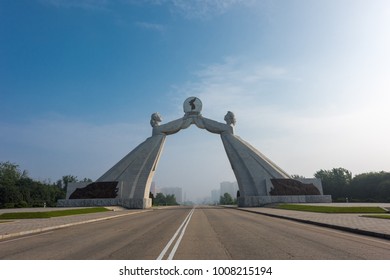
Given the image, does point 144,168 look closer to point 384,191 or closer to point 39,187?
point 39,187

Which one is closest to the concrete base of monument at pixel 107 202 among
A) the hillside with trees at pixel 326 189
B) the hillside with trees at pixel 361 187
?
the hillside with trees at pixel 326 189

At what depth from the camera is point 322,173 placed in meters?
96.9

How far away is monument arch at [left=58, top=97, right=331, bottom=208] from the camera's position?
44719 mm

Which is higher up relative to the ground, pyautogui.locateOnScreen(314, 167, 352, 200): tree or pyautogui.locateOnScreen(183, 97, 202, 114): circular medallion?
pyautogui.locateOnScreen(183, 97, 202, 114): circular medallion

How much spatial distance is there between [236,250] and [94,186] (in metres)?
43.3

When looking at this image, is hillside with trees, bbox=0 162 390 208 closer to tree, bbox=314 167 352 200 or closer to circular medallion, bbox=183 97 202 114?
tree, bbox=314 167 352 200

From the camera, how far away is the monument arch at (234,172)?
147 ft

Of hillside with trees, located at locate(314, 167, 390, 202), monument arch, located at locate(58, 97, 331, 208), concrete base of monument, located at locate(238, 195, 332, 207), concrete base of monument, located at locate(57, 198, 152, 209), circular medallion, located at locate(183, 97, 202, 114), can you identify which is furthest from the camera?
hillside with trees, located at locate(314, 167, 390, 202)

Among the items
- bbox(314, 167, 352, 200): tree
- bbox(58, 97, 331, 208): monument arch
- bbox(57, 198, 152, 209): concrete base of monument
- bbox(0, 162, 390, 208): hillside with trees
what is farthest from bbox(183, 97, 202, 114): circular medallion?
bbox(314, 167, 352, 200): tree

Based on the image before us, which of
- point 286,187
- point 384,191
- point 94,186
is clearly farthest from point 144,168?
point 384,191

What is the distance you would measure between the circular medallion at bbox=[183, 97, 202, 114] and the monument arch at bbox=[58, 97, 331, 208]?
259 centimetres

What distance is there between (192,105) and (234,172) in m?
16.1

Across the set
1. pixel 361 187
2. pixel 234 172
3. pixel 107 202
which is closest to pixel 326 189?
pixel 361 187

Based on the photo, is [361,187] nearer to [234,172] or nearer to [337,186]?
[337,186]
